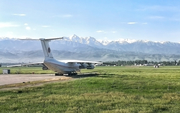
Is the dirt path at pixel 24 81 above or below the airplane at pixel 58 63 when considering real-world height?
below

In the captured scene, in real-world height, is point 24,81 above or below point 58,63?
below

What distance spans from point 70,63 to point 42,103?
40279 mm

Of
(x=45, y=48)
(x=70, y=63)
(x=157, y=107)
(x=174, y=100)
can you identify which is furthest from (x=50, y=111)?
(x=70, y=63)

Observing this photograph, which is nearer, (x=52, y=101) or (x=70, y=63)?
(x=52, y=101)

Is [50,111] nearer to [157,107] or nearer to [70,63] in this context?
[157,107]

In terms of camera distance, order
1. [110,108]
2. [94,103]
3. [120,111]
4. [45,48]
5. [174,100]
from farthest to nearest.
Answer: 1. [45,48]
2. [174,100]
3. [94,103]
4. [110,108]
5. [120,111]

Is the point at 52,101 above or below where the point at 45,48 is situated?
below

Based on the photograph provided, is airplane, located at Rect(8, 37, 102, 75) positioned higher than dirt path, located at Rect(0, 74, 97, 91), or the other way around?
airplane, located at Rect(8, 37, 102, 75)

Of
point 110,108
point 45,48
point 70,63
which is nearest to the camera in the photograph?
point 110,108

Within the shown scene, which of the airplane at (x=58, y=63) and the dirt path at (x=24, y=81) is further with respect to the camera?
the airplane at (x=58, y=63)

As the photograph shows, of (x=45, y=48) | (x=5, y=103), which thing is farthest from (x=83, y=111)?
(x=45, y=48)

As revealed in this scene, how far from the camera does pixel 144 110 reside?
16859mm

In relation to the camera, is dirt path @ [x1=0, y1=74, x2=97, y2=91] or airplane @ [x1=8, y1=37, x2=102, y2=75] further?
airplane @ [x1=8, y1=37, x2=102, y2=75]

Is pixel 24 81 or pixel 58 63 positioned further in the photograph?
pixel 58 63
